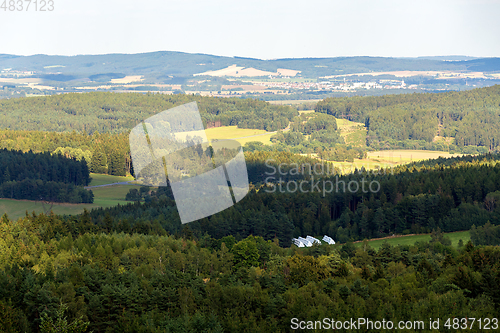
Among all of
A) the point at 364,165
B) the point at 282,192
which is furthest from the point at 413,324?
the point at 364,165

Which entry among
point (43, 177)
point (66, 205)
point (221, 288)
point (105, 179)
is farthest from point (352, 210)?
point (43, 177)

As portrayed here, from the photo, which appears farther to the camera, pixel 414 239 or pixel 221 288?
pixel 414 239

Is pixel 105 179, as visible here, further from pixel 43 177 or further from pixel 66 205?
pixel 66 205

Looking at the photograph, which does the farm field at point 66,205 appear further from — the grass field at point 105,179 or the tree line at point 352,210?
the tree line at point 352,210

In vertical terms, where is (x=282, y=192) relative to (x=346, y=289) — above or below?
below

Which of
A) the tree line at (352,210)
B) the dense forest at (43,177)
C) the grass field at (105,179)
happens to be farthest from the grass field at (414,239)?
the grass field at (105,179)

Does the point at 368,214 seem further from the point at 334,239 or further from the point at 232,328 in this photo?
the point at 232,328

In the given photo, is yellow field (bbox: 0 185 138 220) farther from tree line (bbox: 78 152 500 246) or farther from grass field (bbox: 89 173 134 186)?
grass field (bbox: 89 173 134 186)

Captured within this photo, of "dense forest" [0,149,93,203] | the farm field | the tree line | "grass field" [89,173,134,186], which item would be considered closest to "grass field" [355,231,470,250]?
the tree line
